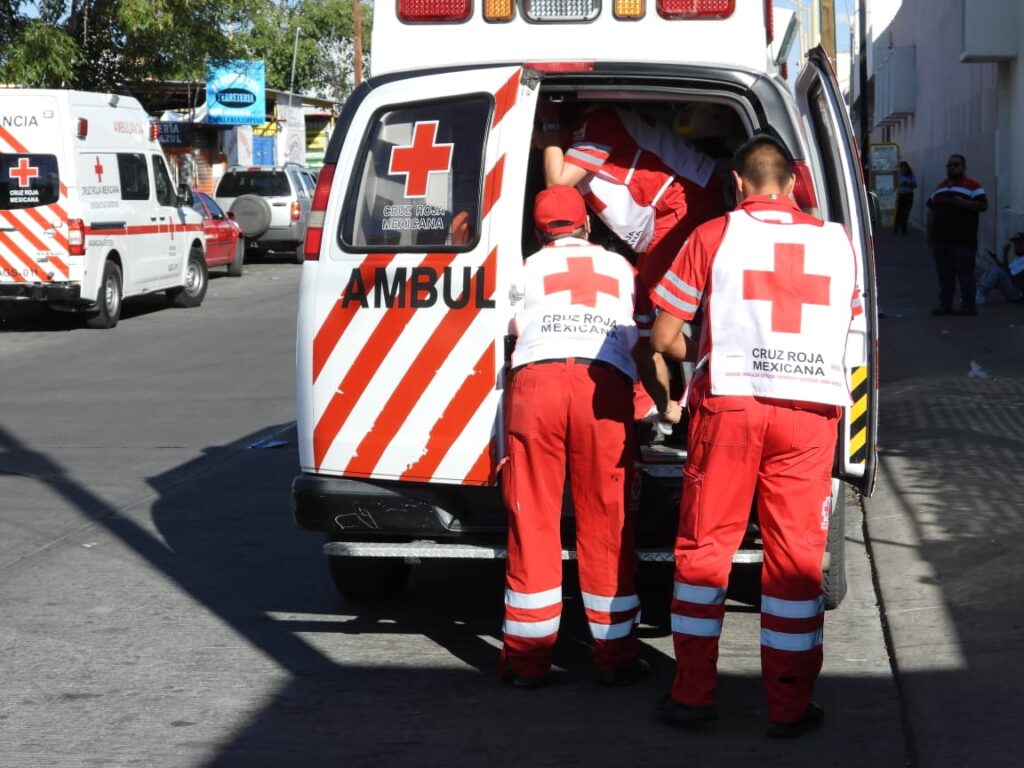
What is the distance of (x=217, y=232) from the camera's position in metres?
25.8

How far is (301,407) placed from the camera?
5.95 meters

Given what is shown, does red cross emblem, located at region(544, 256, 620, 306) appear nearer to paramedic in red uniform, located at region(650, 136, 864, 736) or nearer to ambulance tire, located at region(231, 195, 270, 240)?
paramedic in red uniform, located at region(650, 136, 864, 736)

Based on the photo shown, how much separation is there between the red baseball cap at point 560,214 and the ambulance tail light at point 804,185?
2.52ft

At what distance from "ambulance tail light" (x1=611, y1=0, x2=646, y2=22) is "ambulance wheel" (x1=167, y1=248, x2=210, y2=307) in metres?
16.7

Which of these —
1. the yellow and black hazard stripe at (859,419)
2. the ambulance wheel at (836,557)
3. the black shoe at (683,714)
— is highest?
the yellow and black hazard stripe at (859,419)

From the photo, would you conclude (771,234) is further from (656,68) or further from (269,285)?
(269,285)

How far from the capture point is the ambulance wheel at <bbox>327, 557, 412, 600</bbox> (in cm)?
659

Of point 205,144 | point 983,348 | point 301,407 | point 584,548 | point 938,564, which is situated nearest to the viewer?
point 584,548

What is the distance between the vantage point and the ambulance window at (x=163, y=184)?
21.0 metres

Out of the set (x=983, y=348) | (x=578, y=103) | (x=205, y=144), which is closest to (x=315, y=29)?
(x=205, y=144)

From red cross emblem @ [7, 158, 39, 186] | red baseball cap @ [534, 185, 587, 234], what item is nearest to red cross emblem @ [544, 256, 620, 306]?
red baseball cap @ [534, 185, 587, 234]

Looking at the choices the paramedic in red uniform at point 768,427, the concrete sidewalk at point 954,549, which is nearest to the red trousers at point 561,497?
the paramedic in red uniform at point 768,427

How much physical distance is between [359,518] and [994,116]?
931 inches

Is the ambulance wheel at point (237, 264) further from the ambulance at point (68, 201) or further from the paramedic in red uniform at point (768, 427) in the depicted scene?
the paramedic in red uniform at point (768, 427)
